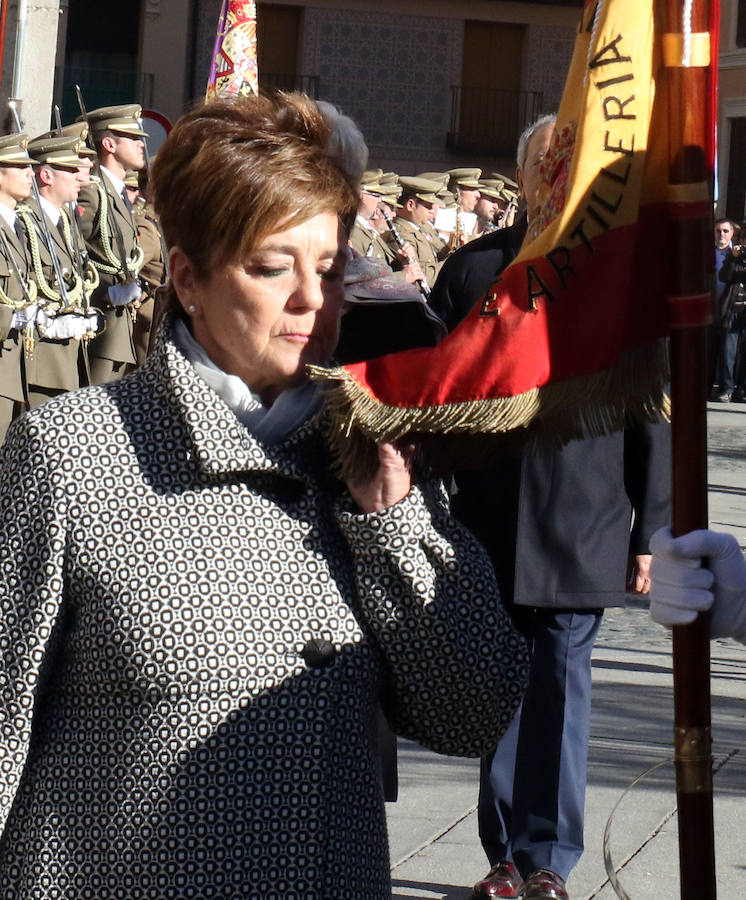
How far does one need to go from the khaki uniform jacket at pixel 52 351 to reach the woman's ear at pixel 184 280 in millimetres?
7968

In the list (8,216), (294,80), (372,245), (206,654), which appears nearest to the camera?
(206,654)

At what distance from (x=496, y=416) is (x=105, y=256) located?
32.3ft

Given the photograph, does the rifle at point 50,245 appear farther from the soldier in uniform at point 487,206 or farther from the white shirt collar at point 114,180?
the soldier in uniform at point 487,206

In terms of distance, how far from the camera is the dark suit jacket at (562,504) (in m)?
4.15

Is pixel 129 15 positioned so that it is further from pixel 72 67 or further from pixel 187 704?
pixel 187 704

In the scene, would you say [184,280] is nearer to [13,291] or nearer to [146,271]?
[13,291]

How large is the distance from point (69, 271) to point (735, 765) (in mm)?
6782

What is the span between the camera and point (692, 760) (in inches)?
95.8

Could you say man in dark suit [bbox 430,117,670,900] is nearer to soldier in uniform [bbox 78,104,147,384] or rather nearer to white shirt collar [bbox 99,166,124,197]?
soldier in uniform [bbox 78,104,147,384]

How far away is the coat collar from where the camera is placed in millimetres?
2160

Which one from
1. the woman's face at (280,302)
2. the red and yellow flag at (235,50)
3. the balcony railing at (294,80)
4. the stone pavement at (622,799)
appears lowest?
the stone pavement at (622,799)

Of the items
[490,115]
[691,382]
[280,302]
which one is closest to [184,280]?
[280,302]

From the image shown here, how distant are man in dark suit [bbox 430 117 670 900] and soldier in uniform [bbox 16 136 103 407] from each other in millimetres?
6286

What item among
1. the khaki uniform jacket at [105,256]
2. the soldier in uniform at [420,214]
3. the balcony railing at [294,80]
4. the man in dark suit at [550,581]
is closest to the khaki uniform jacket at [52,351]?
the khaki uniform jacket at [105,256]
